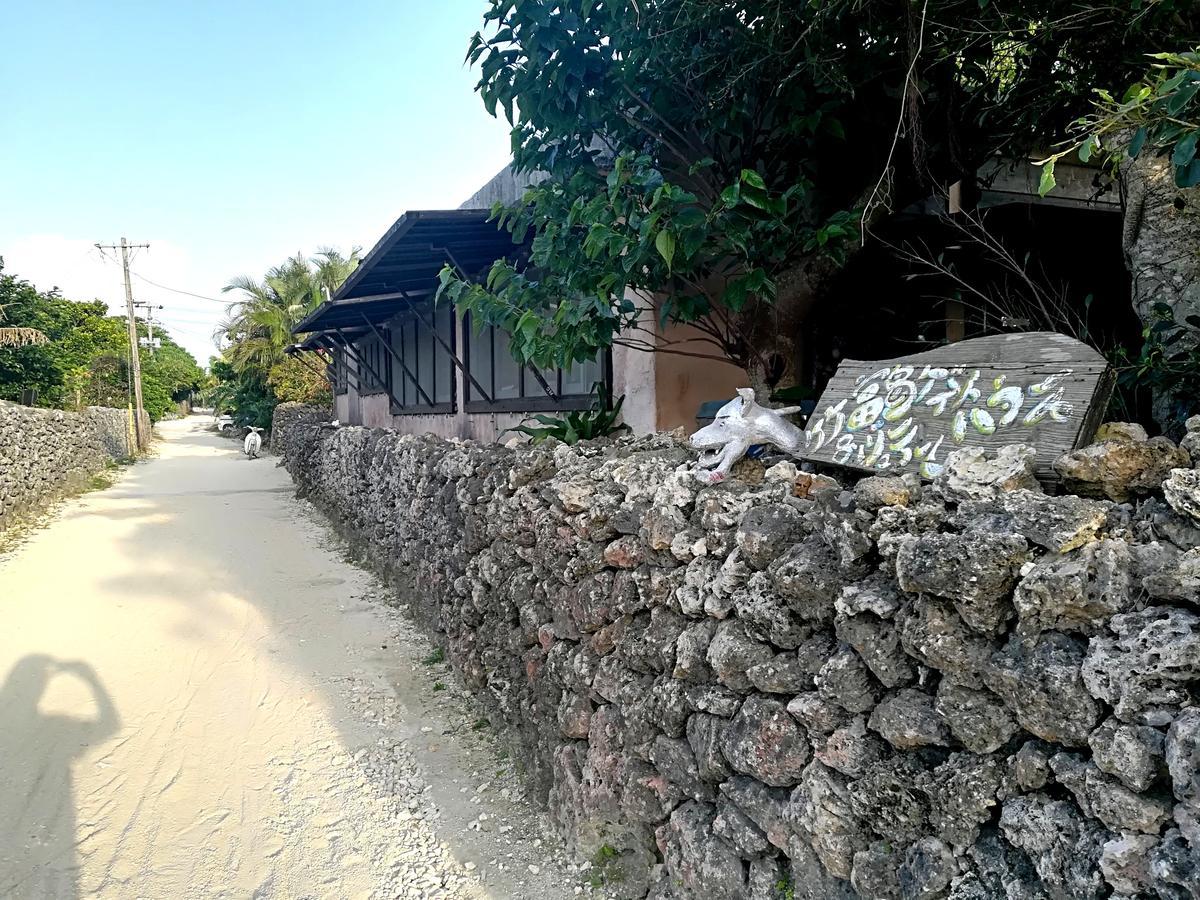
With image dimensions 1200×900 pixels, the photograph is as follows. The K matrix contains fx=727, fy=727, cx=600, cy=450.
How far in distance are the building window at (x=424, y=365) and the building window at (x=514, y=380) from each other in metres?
0.66

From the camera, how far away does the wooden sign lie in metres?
2.08

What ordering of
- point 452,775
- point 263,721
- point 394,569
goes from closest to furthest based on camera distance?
point 452,775 < point 263,721 < point 394,569

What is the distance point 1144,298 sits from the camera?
334 cm

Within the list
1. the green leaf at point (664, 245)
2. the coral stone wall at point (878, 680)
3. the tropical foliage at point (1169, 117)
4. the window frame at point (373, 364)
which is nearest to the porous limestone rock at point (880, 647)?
the coral stone wall at point (878, 680)

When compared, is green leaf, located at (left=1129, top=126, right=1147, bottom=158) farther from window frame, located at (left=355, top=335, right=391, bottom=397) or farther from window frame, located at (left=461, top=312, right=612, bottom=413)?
window frame, located at (left=355, top=335, right=391, bottom=397)

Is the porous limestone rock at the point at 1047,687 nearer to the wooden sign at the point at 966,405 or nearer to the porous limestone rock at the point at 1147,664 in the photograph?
the porous limestone rock at the point at 1147,664

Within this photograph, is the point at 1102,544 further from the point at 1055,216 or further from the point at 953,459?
the point at 1055,216

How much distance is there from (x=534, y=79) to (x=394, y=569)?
18.2ft

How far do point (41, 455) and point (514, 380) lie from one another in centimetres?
1169

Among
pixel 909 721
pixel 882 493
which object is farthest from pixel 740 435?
pixel 909 721

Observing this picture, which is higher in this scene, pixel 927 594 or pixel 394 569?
pixel 927 594

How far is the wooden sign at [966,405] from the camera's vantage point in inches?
81.8

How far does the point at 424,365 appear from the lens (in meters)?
11.9

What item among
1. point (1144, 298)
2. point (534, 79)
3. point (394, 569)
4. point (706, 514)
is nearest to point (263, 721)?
point (394, 569)
